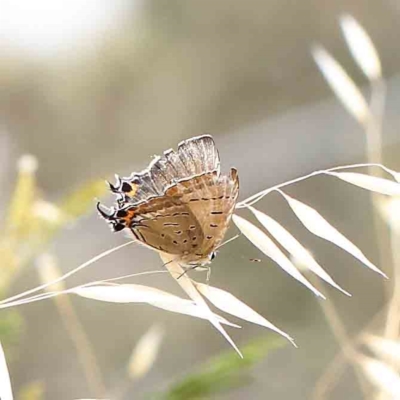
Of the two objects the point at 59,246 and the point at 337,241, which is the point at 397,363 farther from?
the point at 59,246

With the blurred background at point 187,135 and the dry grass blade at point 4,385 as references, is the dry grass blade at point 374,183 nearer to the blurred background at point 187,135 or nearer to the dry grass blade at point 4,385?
the dry grass blade at point 4,385

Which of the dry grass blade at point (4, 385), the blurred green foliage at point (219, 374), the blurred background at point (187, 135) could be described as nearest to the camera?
the dry grass blade at point (4, 385)

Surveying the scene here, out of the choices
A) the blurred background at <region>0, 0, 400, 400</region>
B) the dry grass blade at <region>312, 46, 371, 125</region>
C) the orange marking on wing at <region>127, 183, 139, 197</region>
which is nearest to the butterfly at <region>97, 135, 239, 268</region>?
the orange marking on wing at <region>127, 183, 139, 197</region>

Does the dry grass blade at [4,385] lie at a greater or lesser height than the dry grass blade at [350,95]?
lesser

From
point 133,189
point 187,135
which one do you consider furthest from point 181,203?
point 187,135

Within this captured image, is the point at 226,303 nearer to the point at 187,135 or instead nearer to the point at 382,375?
the point at 382,375

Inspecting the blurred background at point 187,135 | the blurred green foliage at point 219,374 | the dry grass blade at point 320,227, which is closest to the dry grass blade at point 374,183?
the dry grass blade at point 320,227
